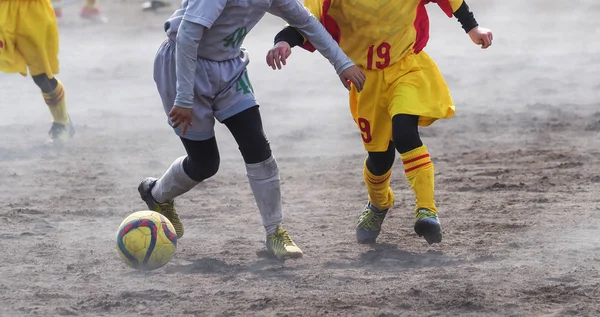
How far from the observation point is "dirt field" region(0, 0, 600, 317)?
4.81 m

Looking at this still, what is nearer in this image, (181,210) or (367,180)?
(367,180)

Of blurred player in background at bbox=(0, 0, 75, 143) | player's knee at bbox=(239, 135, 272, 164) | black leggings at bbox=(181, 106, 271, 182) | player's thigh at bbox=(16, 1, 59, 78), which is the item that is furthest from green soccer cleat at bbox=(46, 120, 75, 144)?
player's knee at bbox=(239, 135, 272, 164)

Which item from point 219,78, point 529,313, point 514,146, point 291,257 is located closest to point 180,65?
point 219,78

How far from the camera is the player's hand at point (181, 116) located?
17.6ft

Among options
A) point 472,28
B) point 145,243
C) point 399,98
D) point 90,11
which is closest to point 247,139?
point 145,243

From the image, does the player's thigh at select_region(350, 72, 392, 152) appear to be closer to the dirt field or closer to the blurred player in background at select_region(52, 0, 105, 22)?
the dirt field

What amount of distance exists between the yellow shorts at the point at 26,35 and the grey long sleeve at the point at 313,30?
4.29m

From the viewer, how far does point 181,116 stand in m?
5.38

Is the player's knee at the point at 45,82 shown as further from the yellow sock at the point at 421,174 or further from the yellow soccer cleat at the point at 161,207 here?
the yellow sock at the point at 421,174

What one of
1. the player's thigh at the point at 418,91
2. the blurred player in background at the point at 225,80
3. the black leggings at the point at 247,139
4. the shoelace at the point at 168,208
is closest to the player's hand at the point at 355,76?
the blurred player in background at the point at 225,80

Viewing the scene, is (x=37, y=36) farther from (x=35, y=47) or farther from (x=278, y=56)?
(x=278, y=56)

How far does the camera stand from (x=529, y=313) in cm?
443

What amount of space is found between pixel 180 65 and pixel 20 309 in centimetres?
150

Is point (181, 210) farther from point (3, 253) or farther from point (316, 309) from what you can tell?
point (316, 309)
